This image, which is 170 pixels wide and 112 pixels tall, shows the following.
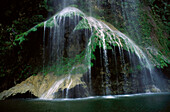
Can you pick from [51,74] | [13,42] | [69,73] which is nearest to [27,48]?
[13,42]

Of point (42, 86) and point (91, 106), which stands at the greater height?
point (42, 86)

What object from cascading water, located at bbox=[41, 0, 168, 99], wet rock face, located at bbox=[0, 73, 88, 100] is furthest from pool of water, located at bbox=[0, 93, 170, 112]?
cascading water, located at bbox=[41, 0, 168, 99]

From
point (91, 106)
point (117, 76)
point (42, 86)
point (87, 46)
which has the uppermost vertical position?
point (87, 46)

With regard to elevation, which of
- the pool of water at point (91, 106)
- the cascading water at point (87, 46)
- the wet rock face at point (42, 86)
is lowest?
the pool of water at point (91, 106)

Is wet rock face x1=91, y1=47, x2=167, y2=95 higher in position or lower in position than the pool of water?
higher

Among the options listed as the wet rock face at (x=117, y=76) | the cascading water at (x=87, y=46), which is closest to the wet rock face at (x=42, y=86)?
the cascading water at (x=87, y=46)

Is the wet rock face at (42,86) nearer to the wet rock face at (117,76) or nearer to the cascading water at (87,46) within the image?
the cascading water at (87,46)

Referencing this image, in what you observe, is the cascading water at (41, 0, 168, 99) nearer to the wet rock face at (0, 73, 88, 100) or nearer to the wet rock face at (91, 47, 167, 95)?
the wet rock face at (91, 47, 167, 95)

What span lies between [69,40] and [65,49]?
538 mm

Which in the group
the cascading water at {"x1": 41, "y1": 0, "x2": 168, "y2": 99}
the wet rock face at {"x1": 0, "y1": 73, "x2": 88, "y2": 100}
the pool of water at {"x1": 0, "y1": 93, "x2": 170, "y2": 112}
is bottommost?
the pool of water at {"x1": 0, "y1": 93, "x2": 170, "y2": 112}

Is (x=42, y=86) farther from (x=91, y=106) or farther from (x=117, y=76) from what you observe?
(x=117, y=76)

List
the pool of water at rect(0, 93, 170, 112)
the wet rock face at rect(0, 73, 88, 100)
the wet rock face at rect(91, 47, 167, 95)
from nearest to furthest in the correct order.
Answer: the pool of water at rect(0, 93, 170, 112) → the wet rock face at rect(0, 73, 88, 100) → the wet rock face at rect(91, 47, 167, 95)

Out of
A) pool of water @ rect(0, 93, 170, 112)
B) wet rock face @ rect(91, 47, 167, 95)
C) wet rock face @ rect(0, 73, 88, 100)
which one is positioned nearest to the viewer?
pool of water @ rect(0, 93, 170, 112)

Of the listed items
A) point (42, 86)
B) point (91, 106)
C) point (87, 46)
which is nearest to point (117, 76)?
point (87, 46)
